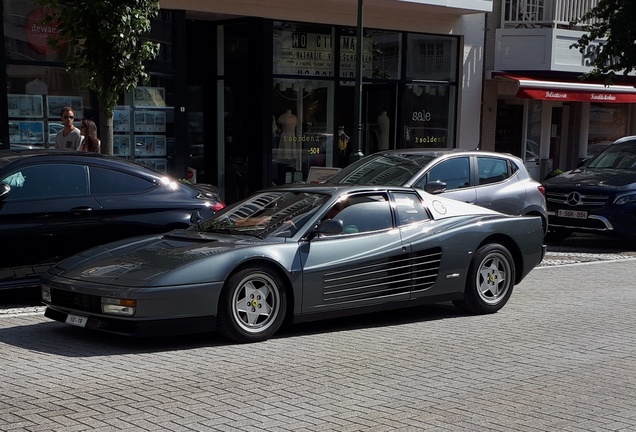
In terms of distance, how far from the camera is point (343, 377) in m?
6.33

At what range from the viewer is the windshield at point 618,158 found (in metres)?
15.7

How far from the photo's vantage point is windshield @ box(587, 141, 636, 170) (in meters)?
15.7

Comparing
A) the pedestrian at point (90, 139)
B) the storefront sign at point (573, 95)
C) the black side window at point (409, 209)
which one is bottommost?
the black side window at point (409, 209)

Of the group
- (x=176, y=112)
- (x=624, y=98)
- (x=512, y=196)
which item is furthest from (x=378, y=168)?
(x=624, y=98)

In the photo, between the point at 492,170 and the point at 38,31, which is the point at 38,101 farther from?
the point at 492,170

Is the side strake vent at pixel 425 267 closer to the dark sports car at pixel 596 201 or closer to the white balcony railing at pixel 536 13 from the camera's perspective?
the dark sports car at pixel 596 201

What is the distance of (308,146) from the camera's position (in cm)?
A: 1894

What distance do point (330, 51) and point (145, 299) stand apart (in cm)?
1288

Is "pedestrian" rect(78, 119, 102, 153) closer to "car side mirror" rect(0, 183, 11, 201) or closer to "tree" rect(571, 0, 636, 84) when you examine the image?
"car side mirror" rect(0, 183, 11, 201)

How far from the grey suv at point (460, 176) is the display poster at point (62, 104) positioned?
5428 millimetres

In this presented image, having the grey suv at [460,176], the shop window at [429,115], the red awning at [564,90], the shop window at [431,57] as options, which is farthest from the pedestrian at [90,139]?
the red awning at [564,90]

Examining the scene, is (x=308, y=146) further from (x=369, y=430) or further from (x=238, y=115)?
(x=369, y=430)

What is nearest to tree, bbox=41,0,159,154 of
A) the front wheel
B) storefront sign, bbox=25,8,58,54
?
storefront sign, bbox=25,8,58,54

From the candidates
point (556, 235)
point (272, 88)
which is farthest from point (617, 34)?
point (272, 88)
